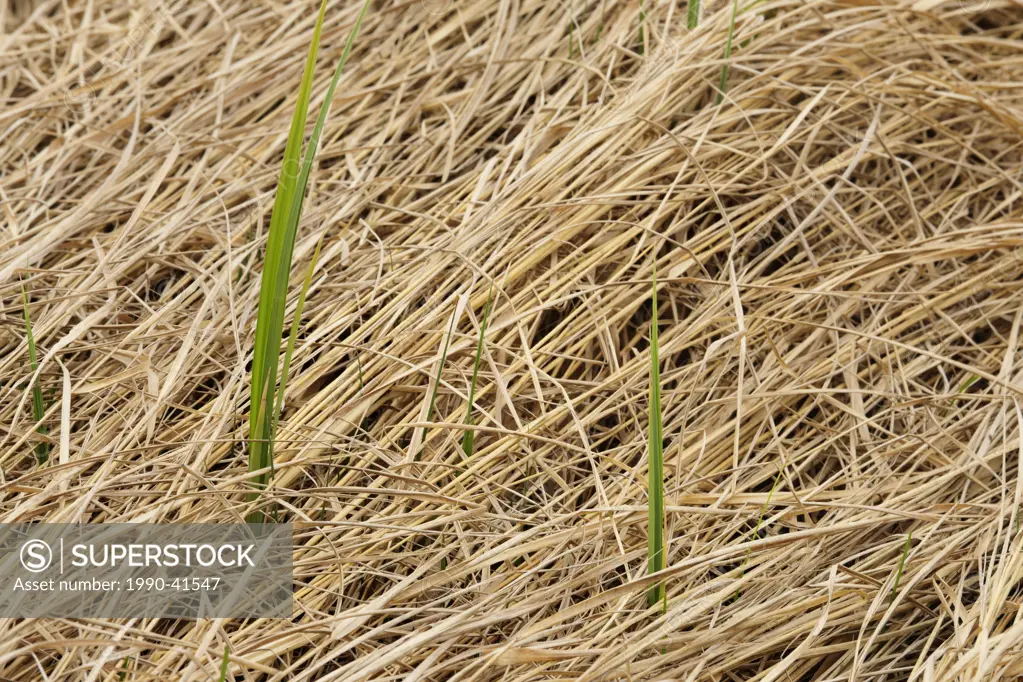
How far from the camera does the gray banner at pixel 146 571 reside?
902 millimetres

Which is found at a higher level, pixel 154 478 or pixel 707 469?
pixel 154 478

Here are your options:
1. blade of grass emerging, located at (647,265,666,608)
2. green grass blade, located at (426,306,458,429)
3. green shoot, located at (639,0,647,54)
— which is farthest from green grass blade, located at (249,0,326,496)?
green shoot, located at (639,0,647,54)

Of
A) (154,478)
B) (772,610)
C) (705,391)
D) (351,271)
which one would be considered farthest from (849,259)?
(154,478)

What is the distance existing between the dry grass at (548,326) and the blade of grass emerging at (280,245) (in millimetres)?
86

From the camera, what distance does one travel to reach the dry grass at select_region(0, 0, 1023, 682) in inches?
36.6

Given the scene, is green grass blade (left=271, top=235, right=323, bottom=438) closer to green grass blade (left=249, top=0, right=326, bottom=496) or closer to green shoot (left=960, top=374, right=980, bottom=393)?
green grass blade (left=249, top=0, right=326, bottom=496)

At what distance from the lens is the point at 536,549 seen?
0.96 m

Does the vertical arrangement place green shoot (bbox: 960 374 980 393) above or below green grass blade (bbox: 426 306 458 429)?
below

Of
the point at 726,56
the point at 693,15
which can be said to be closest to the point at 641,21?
the point at 693,15

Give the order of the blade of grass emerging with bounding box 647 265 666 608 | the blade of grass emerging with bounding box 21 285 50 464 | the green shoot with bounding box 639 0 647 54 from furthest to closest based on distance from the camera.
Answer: the green shoot with bounding box 639 0 647 54
the blade of grass emerging with bounding box 21 285 50 464
the blade of grass emerging with bounding box 647 265 666 608

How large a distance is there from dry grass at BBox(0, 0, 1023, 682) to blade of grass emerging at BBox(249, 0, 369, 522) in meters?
0.09

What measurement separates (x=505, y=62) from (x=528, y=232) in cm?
38

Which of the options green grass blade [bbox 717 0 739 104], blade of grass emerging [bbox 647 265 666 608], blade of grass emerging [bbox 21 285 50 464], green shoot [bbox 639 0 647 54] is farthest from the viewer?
green shoot [bbox 639 0 647 54]

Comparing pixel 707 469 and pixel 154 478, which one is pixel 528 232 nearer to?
pixel 707 469
